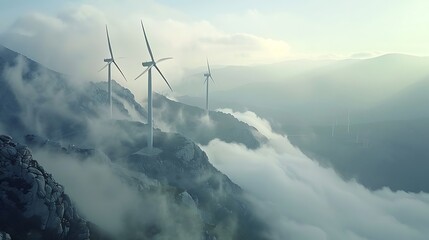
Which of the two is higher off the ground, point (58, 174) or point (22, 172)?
point (22, 172)

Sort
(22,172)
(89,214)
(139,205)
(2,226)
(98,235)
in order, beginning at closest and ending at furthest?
(2,226)
(22,172)
(98,235)
(89,214)
(139,205)

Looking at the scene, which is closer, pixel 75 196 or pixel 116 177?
pixel 75 196

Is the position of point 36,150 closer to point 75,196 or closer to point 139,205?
point 75,196

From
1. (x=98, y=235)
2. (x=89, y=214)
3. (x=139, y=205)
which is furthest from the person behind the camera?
(x=139, y=205)

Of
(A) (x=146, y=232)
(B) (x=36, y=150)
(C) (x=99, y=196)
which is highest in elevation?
(B) (x=36, y=150)

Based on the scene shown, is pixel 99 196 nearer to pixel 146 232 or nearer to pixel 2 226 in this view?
pixel 146 232

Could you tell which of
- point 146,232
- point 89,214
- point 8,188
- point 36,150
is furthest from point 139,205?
point 8,188
